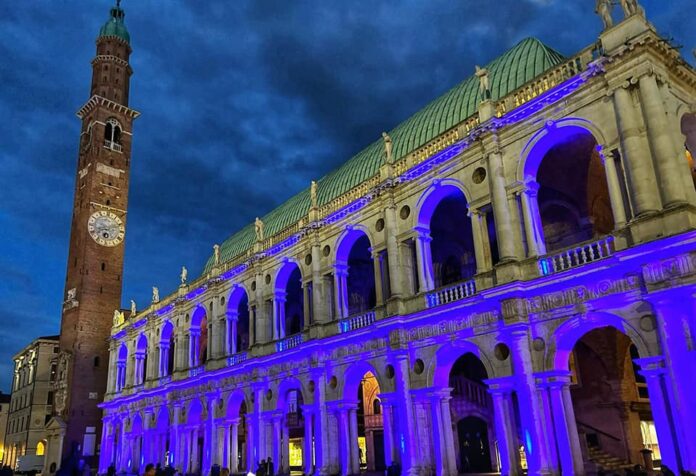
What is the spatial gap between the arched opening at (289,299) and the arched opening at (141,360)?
15.4 m

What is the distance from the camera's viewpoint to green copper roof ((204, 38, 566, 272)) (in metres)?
23.5

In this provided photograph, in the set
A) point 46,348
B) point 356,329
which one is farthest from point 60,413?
point 356,329

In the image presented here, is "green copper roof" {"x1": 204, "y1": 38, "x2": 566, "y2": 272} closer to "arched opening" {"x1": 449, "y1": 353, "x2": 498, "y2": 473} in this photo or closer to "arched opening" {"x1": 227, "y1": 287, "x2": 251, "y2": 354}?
"arched opening" {"x1": 227, "y1": 287, "x2": 251, "y2": 354}

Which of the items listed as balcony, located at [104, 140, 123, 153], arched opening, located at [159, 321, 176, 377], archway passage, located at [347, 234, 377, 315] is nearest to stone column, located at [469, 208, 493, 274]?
archway passage, located at [347, 234, 377, 315]

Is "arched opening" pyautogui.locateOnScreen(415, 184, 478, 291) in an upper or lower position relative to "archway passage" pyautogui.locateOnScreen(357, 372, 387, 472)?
upper

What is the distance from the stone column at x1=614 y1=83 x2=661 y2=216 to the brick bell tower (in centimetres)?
4812

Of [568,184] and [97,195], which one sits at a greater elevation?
[97,195]

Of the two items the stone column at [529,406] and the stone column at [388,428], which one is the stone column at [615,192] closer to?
the stone column at [529,406]

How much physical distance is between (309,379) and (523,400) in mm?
12682

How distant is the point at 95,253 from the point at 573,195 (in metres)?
44.8

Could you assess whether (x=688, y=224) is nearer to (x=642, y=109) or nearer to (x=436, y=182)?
(x=642, y=109)

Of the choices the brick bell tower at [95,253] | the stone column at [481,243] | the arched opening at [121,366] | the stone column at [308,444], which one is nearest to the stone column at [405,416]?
the stone column at [481,243]

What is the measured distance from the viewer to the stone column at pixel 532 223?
20.0 meters

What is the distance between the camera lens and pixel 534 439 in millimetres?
18234
